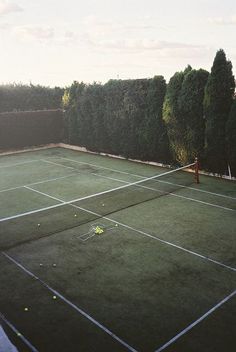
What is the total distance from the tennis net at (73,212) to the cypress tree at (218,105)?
2.22 meters

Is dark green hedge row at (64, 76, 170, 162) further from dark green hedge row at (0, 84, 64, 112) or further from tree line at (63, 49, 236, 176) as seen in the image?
dark green hedge row at (0, 84, 64, 112)

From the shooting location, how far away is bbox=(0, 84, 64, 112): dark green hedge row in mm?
31875

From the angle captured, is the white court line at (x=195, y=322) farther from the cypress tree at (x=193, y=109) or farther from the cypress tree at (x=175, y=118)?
the cypress tree at (x=175, y=118)

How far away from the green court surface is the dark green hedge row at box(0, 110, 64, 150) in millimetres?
11607

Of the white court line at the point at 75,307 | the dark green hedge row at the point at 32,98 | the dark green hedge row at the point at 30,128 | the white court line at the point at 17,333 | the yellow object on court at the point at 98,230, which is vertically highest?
the dark green hedge row at the point at 32,98

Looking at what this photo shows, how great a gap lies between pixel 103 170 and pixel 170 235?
951 centimetres

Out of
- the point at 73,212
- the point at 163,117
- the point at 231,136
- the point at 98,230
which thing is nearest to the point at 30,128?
the point at 163,117

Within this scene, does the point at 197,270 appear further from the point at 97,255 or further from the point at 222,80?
the point at 222,80

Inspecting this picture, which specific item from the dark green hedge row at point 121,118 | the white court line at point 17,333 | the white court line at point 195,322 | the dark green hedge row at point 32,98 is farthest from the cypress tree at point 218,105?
the dark green hedge row at point 32,98

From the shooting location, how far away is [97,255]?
944 centimetres

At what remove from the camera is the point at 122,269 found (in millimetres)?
8688

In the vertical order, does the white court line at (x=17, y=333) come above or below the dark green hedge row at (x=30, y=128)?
below

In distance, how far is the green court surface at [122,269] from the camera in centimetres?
641

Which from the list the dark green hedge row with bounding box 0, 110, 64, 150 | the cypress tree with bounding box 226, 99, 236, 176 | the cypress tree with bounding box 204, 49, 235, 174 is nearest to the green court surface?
the cypress tree with bounding box 226, 99, 236, 176
